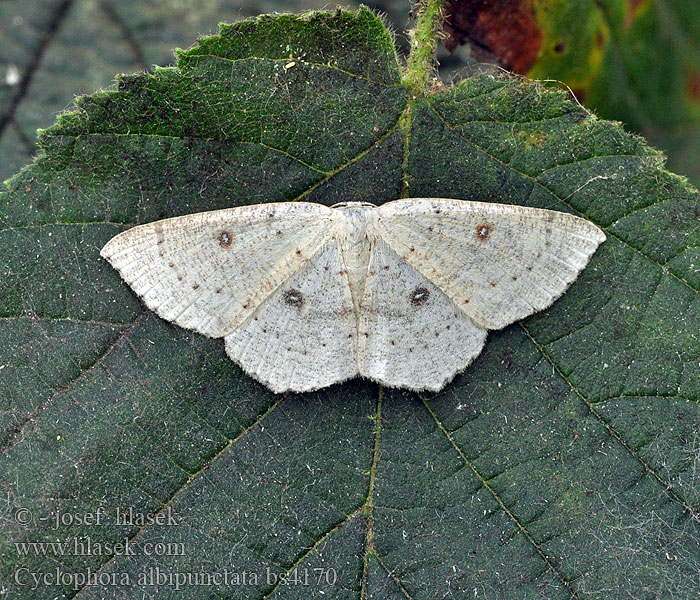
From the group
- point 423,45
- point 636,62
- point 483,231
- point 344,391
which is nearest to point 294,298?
point 344,391

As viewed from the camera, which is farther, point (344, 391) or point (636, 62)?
point (636, 62)

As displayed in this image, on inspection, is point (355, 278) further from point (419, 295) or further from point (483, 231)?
point (483, 231)

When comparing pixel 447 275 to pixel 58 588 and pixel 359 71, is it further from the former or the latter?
pixel 58 588

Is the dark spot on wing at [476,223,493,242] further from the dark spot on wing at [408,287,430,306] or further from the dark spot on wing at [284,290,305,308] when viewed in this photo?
the dark spot on wing at [284,290,305,308]

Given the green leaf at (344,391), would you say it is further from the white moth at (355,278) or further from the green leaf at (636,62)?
the green leaf at (636,62)

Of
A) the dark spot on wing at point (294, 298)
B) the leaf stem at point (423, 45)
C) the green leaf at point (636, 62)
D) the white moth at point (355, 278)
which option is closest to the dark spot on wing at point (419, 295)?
the white moth at point (355, 278)

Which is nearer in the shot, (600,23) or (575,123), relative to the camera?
(575,123)

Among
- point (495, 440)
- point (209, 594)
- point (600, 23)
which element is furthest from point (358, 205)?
point (209, 594)
